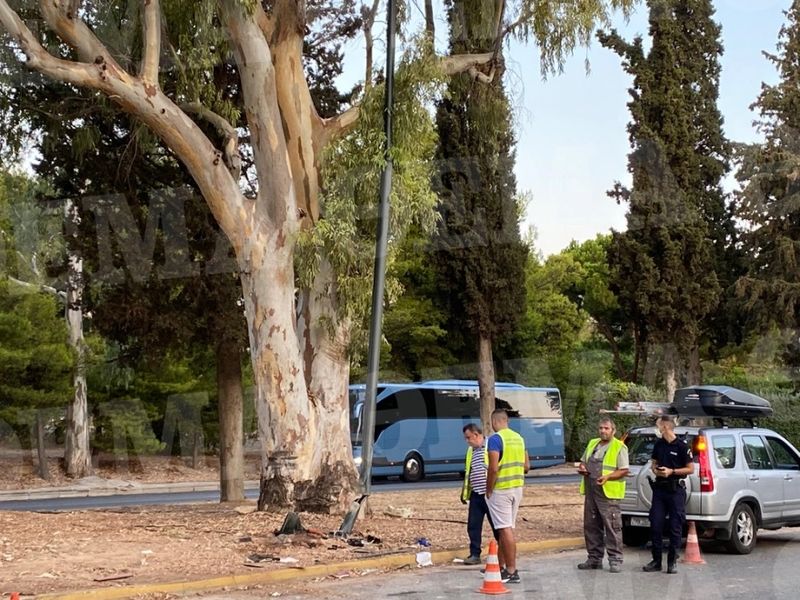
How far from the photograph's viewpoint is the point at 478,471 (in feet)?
39.2

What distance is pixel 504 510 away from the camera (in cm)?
1112

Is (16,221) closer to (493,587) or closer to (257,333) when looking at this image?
(257,333)

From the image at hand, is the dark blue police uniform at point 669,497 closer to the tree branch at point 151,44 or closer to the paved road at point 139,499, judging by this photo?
the tree branch at point 151,44

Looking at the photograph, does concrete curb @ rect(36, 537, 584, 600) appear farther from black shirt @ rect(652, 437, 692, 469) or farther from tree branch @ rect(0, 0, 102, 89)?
tree branch @ rect(0, 0, 102, 89)

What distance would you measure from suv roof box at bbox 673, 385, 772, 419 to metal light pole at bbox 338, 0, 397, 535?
14.5 feet

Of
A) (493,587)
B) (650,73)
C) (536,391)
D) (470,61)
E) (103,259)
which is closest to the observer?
(493,587)

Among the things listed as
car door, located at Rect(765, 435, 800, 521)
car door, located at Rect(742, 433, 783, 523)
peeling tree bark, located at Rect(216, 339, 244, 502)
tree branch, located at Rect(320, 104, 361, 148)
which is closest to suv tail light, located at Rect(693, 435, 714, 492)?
car door, located at Rect(742, 433, 783, 523)

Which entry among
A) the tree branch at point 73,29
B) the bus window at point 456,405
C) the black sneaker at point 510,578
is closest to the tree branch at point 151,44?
the tree branch at point 73,29

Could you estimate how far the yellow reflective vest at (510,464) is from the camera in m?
11.2

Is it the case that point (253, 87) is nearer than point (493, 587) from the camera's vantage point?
No

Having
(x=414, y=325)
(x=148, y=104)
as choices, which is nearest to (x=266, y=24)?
(x=148, y=104)

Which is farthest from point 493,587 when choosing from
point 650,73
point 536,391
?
point 536,391

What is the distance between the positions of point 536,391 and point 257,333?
26.2m

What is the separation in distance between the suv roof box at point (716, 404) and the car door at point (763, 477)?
0.64 m
